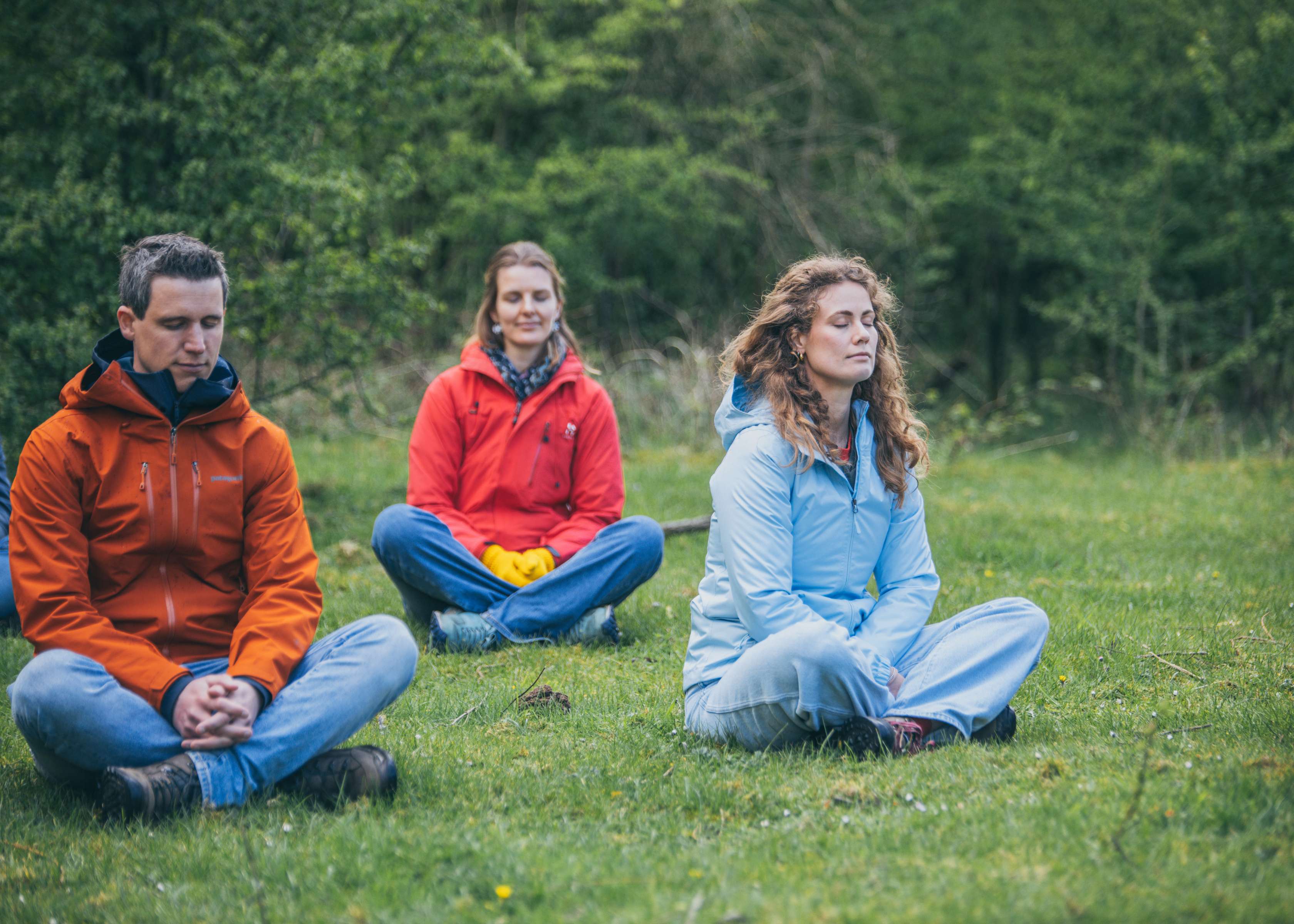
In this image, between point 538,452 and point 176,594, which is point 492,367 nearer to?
point 538,452

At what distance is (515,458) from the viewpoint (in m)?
5.56

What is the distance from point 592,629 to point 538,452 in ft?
3.02

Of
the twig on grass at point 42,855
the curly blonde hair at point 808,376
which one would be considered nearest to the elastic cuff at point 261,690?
the twig on grass at point 42,855

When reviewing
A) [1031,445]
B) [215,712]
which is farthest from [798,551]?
[1031,445]

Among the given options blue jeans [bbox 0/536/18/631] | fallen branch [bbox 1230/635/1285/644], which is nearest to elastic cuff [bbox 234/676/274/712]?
blue jeans [bbox 0/536/18/631]

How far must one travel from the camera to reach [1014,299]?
69.8 feet

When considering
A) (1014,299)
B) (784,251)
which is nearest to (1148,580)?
(784,251)

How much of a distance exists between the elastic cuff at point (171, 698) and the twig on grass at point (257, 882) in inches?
17.8

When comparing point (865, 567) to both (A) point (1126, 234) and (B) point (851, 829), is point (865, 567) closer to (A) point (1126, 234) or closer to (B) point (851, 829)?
(B) point (851, 829)

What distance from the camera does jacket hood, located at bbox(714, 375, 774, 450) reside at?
3.92 meters

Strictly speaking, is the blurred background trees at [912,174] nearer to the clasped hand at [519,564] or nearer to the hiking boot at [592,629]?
the clasped hand at [519,564]

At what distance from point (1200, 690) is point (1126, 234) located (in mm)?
13470

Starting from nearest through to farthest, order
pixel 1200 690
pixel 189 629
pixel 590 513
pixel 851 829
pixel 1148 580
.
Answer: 1. pixel 851 829
2. pixel 189 629
3. pixel 1200 690
4. pixel 590 513
5. pixel 1148 580

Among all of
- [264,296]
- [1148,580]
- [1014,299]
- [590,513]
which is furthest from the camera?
[1014,299]
